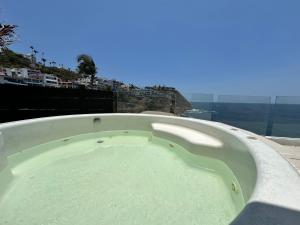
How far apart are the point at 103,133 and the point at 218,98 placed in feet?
12.9

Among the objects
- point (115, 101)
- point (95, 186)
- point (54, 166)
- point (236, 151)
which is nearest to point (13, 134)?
point (54, 166)

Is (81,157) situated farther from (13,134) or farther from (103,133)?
(103,133)

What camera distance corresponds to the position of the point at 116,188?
2.09 metres

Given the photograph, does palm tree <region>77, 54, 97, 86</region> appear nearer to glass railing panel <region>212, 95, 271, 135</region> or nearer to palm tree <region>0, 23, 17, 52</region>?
palm tree <region>0, 23, 17, 52</region>

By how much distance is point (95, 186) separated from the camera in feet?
6.98

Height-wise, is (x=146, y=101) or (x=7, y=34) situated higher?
(x=7, y=34)

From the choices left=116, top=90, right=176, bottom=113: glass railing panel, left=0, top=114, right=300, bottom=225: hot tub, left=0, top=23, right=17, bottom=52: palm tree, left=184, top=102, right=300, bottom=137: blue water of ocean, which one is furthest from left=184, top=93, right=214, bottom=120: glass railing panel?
left=0, top=23, right=17, bottom=52: palm tree

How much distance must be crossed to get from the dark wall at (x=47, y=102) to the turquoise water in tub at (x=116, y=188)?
1766mm

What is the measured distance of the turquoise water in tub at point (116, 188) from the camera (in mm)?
1597

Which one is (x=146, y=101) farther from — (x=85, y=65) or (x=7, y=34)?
(x=85, y=65)

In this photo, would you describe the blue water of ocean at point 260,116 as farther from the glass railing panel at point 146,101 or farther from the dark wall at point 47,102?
the dark wall at point 47,102

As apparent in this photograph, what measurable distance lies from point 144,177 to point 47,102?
158 inches

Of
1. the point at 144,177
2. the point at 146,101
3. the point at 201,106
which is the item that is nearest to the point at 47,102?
the point at 146,101

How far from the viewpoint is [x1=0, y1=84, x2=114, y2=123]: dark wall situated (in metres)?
4.36
